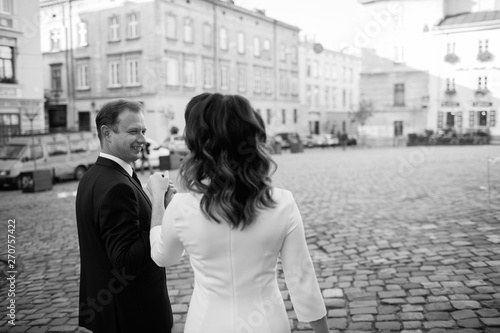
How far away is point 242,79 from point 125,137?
2365 centimetres

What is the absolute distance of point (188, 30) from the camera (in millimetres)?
25547

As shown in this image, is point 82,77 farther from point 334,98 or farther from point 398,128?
point 334,98

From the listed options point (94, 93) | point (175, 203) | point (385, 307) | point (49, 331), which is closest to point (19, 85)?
point (49, 331)

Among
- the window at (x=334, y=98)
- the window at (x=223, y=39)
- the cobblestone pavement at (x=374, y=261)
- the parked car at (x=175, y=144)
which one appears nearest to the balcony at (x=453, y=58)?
the cobblestone pavement at (x=374, y=261)

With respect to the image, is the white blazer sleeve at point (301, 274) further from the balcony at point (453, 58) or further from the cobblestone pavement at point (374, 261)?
the balcony at point (453, 58)

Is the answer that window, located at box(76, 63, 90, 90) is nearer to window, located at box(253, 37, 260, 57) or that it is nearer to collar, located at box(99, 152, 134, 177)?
window, located at box(253, 37, 260, 57)

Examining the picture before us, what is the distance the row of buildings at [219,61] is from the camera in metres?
9.34

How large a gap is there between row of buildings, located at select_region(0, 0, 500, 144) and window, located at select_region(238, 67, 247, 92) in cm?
6

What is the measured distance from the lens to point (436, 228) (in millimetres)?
7621

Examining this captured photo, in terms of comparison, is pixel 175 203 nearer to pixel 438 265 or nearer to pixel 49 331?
pixel 49 331

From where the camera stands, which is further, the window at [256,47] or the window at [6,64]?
the window at [256,47]

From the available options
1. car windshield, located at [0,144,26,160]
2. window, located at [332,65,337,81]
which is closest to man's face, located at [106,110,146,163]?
car windshield, located at [0,144,26,160]

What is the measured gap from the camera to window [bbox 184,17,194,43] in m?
24.2

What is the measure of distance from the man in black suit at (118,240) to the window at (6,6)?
2.77 metres
